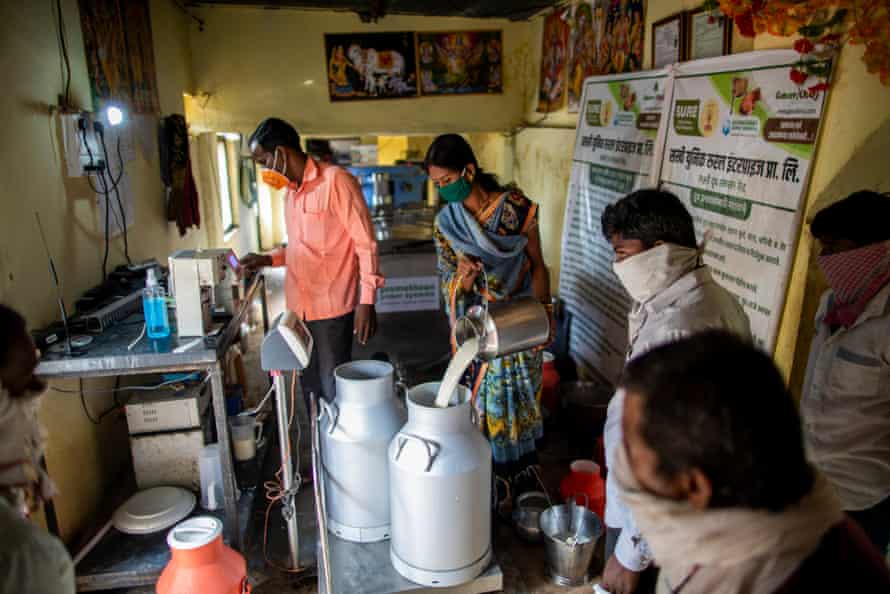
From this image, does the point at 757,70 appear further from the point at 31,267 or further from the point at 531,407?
the point at 31,267

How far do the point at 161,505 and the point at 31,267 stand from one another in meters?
1.12

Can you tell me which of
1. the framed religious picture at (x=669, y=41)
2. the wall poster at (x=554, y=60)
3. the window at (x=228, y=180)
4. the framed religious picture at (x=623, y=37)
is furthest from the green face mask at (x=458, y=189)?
the window at (x=228, y=180)

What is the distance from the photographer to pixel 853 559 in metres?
0.82

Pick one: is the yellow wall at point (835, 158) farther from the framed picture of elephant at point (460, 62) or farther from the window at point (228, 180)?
the window at point (228, 180)

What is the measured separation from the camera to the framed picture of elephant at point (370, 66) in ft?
17.5

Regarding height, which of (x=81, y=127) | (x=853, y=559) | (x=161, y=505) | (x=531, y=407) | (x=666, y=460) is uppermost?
(x=81, y=127)

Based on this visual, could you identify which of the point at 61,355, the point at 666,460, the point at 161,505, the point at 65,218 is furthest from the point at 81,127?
the point at 666,460

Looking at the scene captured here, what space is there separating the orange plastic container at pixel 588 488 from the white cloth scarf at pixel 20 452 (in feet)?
7.03

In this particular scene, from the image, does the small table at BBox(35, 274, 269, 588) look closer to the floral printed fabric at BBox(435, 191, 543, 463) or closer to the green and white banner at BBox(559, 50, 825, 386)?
the floral printed fabric at BBox(435, 191, 543, 463)

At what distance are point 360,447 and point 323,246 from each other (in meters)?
1.05

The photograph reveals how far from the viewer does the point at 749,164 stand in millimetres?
2643

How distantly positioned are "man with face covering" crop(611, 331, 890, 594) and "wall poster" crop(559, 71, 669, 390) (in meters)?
2.78

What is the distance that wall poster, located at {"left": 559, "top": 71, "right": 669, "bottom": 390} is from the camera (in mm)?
3535

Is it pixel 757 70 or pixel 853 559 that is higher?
pixel 757 70
